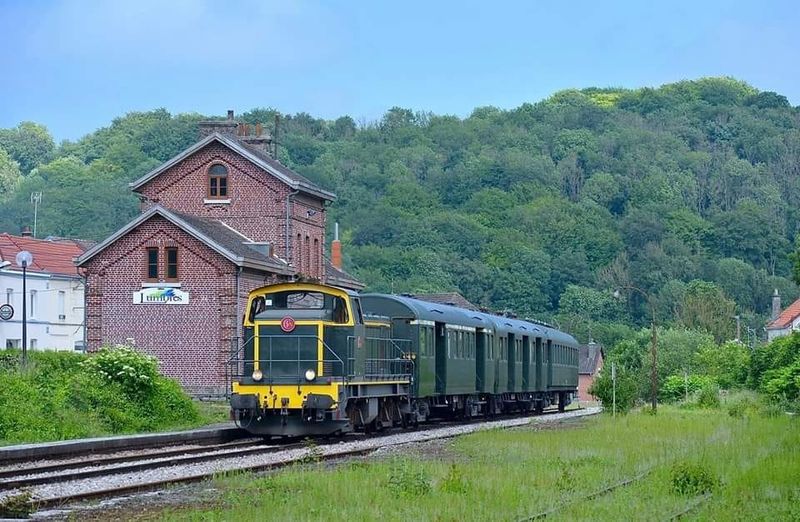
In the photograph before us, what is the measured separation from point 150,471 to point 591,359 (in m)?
93.0

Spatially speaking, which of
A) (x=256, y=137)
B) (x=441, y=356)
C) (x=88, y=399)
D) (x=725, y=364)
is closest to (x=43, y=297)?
(x=256, y=137)

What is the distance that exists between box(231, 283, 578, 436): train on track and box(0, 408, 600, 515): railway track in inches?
→ 35.1

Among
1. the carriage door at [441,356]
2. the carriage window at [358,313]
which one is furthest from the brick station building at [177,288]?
the carriage window at [358,313]

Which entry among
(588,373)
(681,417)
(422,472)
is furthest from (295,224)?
(588,373)

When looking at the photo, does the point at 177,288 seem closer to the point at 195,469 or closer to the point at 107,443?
the point at 107,443

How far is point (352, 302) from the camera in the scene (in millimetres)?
29594

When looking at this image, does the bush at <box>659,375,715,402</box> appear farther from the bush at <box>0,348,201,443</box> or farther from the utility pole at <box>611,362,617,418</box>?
the bush at <box>0,348,201,443</box>

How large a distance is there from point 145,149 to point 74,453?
136855 mm

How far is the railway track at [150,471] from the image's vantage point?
1747 centimetres

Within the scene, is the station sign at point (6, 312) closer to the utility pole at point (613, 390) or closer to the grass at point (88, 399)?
the grass at point (88, 399)

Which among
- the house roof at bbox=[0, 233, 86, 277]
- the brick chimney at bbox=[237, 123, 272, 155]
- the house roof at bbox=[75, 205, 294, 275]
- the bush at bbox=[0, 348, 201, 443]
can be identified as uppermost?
the brick chimney at bbox=[237, 123, 272, 155]

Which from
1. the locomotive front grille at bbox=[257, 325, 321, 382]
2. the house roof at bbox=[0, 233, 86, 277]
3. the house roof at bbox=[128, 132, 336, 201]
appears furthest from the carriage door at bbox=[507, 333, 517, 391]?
the house roof at bbox=[0, 233, 86, 277]

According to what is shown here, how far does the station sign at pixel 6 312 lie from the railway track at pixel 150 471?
3416 cm

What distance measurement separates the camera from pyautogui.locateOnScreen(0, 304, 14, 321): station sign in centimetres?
6024
